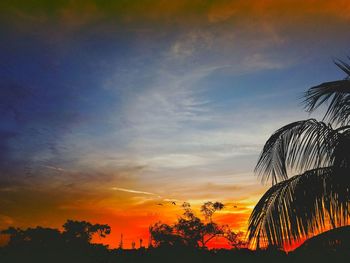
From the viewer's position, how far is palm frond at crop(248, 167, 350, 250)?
614 cm

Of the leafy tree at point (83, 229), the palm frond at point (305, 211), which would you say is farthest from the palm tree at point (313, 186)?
the leafy tree at point (83, 229)

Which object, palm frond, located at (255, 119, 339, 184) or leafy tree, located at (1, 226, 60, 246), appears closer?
palm frond, located at (255, 119, 339, 184)

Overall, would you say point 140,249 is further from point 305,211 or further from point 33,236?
point 305,211

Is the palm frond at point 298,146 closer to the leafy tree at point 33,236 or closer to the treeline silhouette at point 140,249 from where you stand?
the treeline silhouette at point 140,249

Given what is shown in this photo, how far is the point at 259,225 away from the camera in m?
6.43

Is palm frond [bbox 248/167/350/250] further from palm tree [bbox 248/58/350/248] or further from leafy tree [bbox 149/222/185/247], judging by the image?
leafy tree [bbox 149/222/185/247]

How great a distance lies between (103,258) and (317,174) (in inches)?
992

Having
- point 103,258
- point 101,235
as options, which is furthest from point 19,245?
point 101,235

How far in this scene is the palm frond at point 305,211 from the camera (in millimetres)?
6137

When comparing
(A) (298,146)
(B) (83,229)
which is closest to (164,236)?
(B) (83,229)

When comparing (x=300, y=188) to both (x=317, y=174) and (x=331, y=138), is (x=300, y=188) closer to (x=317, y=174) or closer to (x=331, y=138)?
(x=317, y=174)

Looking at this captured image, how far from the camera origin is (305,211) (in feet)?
20.3

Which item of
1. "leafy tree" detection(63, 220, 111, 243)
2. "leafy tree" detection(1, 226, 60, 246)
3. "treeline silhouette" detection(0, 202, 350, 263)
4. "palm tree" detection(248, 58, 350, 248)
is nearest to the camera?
"palm tree" detection(248, 58, 350, 248)

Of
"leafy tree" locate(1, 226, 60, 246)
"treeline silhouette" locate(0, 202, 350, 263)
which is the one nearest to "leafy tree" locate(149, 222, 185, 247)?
"treeline silhouette" locate(0, 202, 350, 263)
